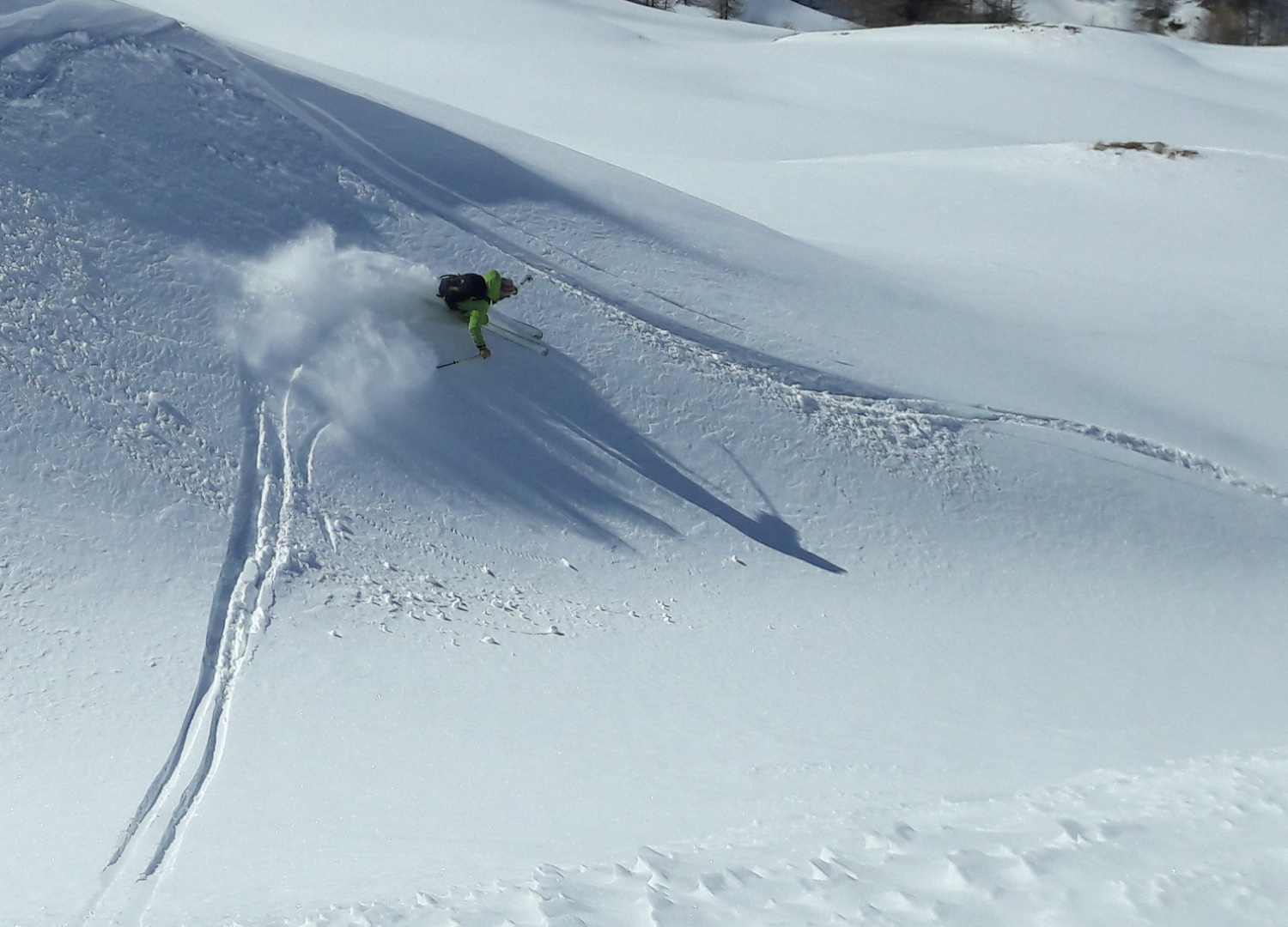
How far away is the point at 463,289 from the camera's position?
9250mm

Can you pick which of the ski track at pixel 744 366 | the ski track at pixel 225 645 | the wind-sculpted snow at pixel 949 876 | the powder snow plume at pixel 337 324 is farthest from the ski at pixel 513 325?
the wind-sculpted snow at pixel 949 876

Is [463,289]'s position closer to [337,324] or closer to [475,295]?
[475,295]

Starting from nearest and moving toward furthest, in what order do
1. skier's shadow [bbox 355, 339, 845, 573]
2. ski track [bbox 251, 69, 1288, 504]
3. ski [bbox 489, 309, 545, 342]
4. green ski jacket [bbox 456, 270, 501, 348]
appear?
1. skier's shadow [bbox 355, 339, 845, 573]
2. green ski jacket [bbox 456, 270, 501, 348]
3. ski [bbox 489, 309, 545, 342]
4. ski track [bbox 251, 69, 1288, 504]

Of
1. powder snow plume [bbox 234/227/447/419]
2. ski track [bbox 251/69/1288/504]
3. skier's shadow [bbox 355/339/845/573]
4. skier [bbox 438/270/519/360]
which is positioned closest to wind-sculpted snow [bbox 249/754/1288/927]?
skier's shadow [bbox 355/339/845/573]

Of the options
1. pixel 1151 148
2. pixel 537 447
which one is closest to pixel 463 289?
pixel 537 447

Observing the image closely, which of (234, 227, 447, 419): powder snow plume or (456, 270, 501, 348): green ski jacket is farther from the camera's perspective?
(456, 270, 501, 348): green ski jacket

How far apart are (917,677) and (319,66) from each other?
9.04m

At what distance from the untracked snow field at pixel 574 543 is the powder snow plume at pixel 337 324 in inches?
1.6

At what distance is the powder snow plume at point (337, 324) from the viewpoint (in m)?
8.98

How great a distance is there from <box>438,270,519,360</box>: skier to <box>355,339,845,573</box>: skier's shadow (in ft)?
0.99

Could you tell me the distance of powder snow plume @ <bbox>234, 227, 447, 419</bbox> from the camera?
29.5 ft

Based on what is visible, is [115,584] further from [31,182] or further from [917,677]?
[917,677]

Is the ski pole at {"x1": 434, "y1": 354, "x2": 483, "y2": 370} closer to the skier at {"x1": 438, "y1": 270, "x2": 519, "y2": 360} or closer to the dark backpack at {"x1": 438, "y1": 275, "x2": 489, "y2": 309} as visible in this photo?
the skier at {"x1": 438, "y1": 270, "x2": 519, "y2": 360}

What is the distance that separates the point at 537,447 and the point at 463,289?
1356 mm
